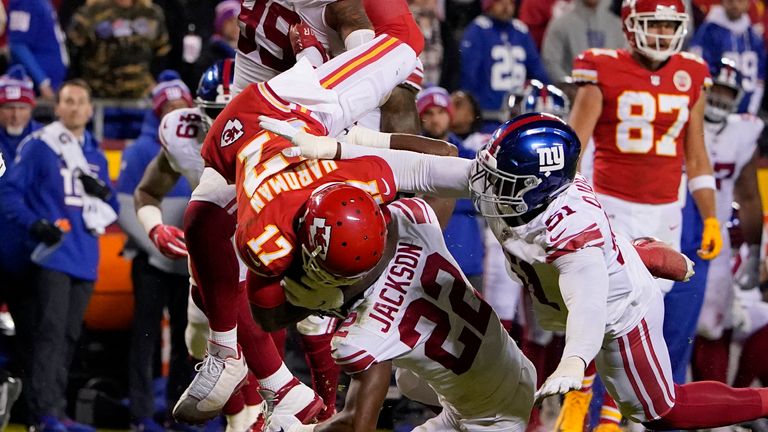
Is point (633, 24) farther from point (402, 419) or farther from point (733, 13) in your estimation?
point (733, 13)

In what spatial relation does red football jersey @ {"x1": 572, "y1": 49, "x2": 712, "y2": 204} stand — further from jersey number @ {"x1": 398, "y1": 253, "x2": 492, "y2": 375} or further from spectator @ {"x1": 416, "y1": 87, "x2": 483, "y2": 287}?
jersey number @ {"x1": 398, "y1": 253, "x2": 492, "y2": 375}

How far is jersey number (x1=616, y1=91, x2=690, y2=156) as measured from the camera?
695 cm

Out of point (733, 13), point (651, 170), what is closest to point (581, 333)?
point (651, 170)

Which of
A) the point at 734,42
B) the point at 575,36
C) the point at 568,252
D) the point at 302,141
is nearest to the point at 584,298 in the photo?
the point at 568,252

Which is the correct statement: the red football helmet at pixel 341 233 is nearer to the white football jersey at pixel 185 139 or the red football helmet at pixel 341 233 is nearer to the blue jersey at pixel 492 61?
the white football jersey at pixel 185 139

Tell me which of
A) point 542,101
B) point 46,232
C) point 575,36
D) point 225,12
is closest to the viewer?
point 542,101

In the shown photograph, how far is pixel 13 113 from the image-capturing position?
7941 mm

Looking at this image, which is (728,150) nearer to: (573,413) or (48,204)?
(573,413)

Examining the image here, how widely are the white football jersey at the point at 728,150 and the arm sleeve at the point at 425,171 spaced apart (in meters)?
3.41

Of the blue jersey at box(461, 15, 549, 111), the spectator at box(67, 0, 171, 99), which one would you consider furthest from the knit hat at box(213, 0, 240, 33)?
the blue jersey at box(461, 15, 549, 111)

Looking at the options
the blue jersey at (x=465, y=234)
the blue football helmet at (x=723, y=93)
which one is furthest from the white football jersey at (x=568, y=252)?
the blue football helmet at (x=723, y=93)

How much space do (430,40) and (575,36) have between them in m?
1.00

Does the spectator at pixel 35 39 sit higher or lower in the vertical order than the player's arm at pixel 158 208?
lower

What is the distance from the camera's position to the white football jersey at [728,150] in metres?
8.02
